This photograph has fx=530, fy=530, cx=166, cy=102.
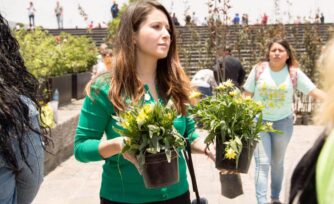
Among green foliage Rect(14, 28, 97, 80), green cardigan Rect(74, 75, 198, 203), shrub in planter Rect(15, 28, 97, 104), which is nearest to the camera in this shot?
green cardigan Rect(74, 75, 198, 203)

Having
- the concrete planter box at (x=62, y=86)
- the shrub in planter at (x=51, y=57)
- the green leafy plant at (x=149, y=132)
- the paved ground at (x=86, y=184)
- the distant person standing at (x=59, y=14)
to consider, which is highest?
the distant person standing at (x=59, y=14)

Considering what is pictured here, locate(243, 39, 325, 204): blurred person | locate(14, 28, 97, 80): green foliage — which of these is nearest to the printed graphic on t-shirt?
locate(243, 39, 325, 204): blurred person

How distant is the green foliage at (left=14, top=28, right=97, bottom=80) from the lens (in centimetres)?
1120

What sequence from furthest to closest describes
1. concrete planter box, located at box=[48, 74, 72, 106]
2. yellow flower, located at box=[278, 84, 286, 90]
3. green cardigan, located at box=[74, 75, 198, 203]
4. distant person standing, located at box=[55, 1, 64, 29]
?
distant person standing, located at box=[55, 1, 64, 29]
concrete planter box, located at box=[48, 74, 72, 106]
yellow flower, located at box=[278, 84, 286, 90]
green cardigan, located at box=[74, 75, 198, 203]

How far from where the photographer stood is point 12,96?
1.79 metres

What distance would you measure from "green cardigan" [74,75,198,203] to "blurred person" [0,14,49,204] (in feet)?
1.59

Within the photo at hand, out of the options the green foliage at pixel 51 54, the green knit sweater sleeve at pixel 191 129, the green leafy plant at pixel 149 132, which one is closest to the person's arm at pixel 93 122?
the green leafy plant at pixel 149 132

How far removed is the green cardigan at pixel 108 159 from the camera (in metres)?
2.44

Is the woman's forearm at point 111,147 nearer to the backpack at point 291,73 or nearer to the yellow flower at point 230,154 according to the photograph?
the yellow flower at point 230,154

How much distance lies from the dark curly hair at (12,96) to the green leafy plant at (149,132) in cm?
43

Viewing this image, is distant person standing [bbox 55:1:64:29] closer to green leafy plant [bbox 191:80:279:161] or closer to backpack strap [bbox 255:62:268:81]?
backpack strap [bbox 255:62:268:81]

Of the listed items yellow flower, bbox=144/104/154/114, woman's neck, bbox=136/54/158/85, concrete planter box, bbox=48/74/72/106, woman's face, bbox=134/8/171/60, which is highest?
woman's face, bbox=134/8/171/60

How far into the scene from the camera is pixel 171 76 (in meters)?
2.75

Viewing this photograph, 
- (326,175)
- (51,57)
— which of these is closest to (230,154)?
(326,175)
